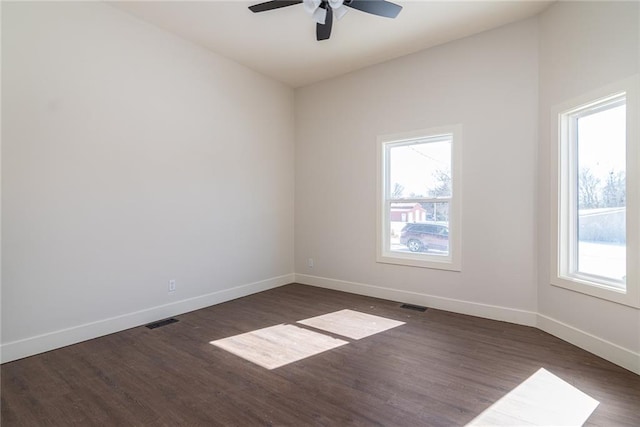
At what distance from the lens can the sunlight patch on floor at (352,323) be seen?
3.21 m

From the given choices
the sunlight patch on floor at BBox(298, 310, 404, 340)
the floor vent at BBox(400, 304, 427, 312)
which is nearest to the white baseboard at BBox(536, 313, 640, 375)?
the floor vent at BBox(400, 304, 427, 312)

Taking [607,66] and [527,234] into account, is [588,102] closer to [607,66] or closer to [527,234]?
[607,66]

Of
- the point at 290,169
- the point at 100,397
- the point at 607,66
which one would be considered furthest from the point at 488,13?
the point at 100,397

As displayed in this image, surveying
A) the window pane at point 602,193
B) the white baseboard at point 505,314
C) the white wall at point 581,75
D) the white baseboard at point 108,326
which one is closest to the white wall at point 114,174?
the white baseboard at point 108,326

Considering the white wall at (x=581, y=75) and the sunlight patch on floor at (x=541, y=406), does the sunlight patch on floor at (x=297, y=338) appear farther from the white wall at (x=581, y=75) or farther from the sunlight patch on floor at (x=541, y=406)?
the white wall at (x=581, y=75)

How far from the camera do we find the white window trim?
2.37 meters

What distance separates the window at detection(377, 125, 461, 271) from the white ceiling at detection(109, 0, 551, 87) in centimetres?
108

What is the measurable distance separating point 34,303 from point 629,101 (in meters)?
5.03

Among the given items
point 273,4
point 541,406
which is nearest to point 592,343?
point 541,406

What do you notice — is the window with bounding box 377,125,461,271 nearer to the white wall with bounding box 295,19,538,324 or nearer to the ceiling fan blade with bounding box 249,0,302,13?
the white wall with bounding box 295,19,538,324

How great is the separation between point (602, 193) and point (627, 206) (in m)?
0.33

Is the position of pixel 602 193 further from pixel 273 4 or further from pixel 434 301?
pixel 273 4

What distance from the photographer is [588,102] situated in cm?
274

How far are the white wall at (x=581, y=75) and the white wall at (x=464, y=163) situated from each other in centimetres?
12
